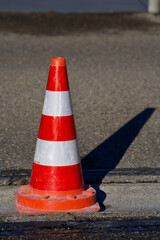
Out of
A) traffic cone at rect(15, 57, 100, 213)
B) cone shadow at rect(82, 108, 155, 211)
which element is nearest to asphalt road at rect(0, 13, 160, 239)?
cone shadow at rect(82, 108, 155, 211)

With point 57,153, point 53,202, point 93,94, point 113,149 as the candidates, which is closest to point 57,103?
point 57,153

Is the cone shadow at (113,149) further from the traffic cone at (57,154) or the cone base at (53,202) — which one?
the traffic cone at (57,154)

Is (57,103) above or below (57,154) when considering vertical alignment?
above

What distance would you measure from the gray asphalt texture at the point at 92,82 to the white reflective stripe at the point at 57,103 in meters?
0.83

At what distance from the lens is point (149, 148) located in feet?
14.6

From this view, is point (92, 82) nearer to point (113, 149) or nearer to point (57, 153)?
point (113, 149)

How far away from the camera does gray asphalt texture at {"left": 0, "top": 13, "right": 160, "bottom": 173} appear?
4.44 meters

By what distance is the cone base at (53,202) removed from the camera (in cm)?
316

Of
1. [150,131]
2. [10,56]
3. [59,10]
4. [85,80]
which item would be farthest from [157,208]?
[59,10]

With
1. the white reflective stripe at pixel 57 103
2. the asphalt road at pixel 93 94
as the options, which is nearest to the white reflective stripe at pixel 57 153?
the white reflective stripe at pixel 57 103

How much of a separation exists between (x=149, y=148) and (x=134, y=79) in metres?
2.71

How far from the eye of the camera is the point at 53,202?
3.16 m

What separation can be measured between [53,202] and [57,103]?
0.66 m

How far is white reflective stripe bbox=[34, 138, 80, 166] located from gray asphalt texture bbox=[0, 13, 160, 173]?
2.27 feet
